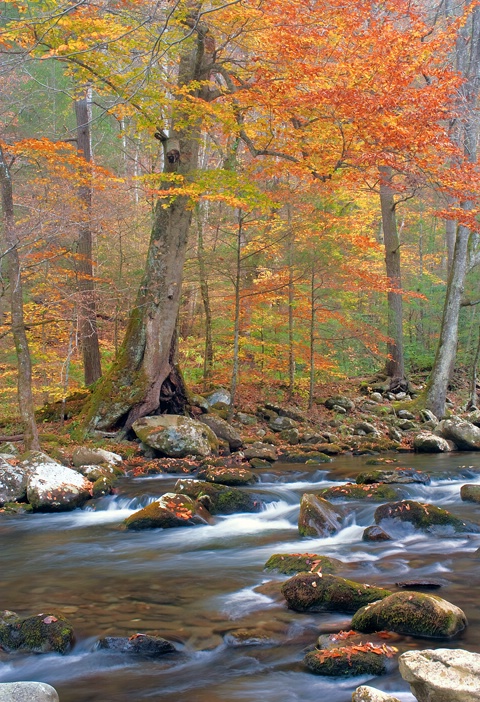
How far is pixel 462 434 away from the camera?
13.8 m

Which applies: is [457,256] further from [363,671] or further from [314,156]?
[363,671]

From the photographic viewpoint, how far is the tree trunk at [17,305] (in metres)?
9.42

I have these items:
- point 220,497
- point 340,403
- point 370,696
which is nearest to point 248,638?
point 370,696

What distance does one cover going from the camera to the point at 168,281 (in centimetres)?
1300

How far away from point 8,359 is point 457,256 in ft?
40.7

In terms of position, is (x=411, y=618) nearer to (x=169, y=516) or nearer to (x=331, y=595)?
(x=331, y=595)

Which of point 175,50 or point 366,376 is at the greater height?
point 175,50

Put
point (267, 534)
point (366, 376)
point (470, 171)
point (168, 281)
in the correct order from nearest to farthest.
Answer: point (267, 534)
point (470, 171)
point (168, 281)
point (366, 376)

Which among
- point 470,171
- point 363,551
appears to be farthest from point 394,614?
point 470,171

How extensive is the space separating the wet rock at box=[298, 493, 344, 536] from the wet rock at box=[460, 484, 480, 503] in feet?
7.92

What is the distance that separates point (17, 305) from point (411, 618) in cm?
787

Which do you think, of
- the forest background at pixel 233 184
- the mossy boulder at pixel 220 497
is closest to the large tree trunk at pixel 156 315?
the forest background at pixel 233 184

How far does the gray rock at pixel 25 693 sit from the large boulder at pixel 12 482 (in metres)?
6.17

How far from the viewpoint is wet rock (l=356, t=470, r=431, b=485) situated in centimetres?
970
